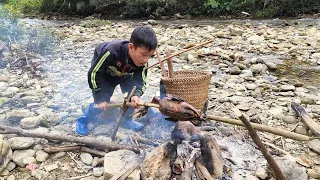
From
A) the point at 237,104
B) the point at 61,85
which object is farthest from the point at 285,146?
the point at 61,85

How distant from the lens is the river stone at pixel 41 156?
8.90 ft

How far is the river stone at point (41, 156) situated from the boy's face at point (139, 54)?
1.18m

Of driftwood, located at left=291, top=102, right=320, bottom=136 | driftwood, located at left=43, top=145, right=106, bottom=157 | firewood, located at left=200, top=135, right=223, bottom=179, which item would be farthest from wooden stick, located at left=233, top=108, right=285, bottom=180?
driftwood, located at left=43, top=145, right=106, bottom=157

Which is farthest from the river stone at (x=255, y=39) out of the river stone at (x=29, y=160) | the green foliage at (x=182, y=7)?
the green foliage at (x=182, y=7)

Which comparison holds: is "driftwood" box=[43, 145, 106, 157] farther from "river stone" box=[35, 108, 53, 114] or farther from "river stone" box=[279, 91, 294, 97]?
"river stone" box=[279, 91, 294, 97]

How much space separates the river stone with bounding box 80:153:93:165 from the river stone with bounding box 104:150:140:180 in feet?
0.79

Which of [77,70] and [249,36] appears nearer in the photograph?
[77,70]

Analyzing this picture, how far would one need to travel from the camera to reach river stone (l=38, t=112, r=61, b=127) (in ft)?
10.8

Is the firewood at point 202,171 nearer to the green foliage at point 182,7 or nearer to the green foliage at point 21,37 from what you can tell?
the green foliage at point 21,37

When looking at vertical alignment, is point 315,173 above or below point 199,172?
below

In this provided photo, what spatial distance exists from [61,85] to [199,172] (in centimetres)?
329

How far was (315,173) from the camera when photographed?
2477 mm

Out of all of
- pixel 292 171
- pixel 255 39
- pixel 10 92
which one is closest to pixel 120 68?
pixel 292 171

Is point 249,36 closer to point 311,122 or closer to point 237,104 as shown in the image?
point 237,104
